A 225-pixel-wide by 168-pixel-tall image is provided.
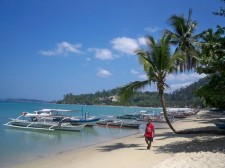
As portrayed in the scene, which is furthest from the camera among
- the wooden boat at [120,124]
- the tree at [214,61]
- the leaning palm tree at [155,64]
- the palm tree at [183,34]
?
the wooden boat at [120,124]

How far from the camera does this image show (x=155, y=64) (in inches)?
701

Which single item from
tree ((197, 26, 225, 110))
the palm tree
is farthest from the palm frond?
the palm tree

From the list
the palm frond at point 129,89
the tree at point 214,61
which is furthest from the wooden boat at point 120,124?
the tree at point 214,61

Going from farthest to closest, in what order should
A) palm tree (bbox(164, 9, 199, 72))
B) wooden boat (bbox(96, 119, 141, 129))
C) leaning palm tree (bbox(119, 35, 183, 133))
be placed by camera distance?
1. wooden boat (bbox(96, 119, 141, 129))
2. palm tree (bbox(164, 9, 199, 72))
3. leaning palm tree (bbox(119, 35, 183, 133))

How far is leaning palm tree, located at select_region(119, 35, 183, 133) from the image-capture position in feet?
57.8

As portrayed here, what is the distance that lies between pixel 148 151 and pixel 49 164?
15.7ft

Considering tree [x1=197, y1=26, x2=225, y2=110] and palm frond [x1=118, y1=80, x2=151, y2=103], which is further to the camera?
palm frond [x1=118, y1=80, x2=151, y2=103]

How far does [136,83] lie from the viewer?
59.6 feet

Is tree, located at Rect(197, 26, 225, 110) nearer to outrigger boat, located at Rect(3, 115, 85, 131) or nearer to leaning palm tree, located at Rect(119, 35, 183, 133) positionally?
leaning palm tree, located at Rect(119, 35, 183, 133)

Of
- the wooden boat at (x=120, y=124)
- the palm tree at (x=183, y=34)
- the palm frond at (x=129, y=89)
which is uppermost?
the palm tree at (x=183, y=34)

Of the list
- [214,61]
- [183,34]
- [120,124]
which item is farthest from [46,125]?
[214,61]

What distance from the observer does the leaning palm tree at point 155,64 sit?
57.8ft

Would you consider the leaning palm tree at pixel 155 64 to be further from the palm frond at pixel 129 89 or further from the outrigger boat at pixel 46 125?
Answer: the outrigger boat at pixel 46 125

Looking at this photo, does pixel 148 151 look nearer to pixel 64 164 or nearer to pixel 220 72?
pixel 64 164
